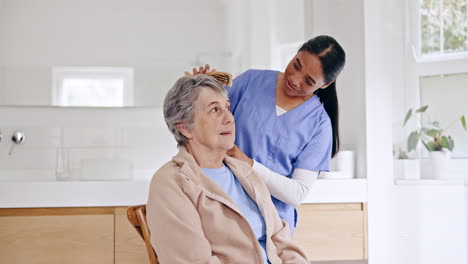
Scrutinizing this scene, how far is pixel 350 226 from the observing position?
2363 millimetres

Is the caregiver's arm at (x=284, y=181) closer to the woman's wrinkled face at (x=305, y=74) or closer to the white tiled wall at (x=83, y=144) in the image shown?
the woman's wrinkled face at (x=305, y=74)

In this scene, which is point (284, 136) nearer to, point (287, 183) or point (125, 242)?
point (287, 183)

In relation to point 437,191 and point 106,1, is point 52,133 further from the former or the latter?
point 437,191

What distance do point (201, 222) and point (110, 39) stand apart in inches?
55.3

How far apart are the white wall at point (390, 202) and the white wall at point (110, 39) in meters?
0.68

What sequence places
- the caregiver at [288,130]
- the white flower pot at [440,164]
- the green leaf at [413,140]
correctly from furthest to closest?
the green leaf at [413,140] → the white flower pot at [440,164] → the caregiver at [288,130]

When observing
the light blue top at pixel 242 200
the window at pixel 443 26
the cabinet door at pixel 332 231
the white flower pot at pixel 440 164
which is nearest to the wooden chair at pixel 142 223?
the light blue top at pixel 242 200

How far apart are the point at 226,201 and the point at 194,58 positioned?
131cm

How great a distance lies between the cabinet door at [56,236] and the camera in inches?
84.1

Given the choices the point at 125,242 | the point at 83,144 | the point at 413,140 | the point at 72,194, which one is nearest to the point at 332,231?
the point at 413,140

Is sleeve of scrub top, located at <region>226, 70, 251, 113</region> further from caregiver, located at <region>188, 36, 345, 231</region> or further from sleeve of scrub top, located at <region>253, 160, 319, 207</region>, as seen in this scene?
sleeve of scrub top, located at <region>253, 160, 319, 207</region>

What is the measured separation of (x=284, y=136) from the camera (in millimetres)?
1746

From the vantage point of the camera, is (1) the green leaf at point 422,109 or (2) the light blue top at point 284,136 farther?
(1) the green leaf at point 422,109

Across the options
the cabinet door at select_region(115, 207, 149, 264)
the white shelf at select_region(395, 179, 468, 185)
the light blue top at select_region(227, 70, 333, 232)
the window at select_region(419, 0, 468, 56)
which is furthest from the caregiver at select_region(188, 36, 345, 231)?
the window at select_region(419, 0, 468, 56)
